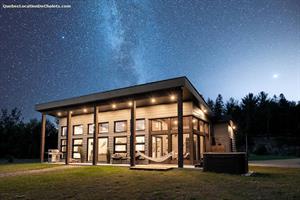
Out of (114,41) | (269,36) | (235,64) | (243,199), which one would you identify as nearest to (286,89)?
(235,64)

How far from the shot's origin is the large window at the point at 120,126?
517 inches

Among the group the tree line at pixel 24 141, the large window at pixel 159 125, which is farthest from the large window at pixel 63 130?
the tree line at pixel 24 141

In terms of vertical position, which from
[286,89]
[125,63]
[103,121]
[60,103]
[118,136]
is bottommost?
[118,136]

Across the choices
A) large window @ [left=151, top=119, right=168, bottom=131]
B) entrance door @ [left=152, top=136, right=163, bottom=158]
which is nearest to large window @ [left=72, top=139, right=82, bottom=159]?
entrance door @ [left=152, top=136, right=163, bottom=158]

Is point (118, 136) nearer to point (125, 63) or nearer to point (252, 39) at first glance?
point (125, 63)

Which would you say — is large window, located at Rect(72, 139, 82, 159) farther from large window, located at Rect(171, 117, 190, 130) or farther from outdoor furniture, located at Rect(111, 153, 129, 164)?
large window, located at Rect(171, 117, 190, 130)

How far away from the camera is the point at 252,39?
13891 mm

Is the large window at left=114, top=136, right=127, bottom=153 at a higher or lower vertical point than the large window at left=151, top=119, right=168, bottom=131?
lower

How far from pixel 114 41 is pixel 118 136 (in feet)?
20.6

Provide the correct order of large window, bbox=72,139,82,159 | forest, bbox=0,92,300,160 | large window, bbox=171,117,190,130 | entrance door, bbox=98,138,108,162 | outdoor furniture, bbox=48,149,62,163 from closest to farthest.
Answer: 1. large window, bbox=171,117,190,130
2. entrance door, bbox=98,138,108,162
3. outdoor furniture, bbox=48,149,62,163
4. large window, bbox=72,139,82,159
5. forest, bbox=0,92,300,160

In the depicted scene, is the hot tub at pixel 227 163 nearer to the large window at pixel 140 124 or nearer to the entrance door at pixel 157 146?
the entrance door at pixel 157 146

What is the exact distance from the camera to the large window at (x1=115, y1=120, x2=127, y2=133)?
13121 mm

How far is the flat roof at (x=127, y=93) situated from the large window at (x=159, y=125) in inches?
82.9

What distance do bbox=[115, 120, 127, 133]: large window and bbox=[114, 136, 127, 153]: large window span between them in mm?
464
